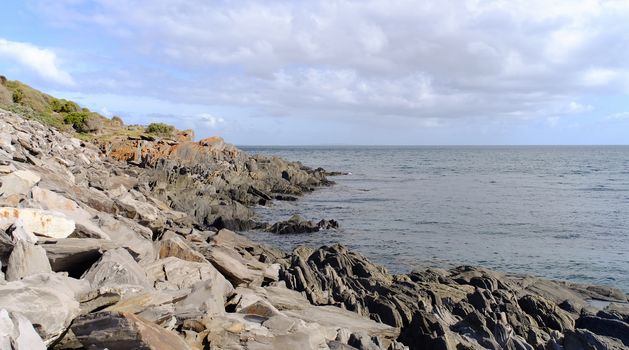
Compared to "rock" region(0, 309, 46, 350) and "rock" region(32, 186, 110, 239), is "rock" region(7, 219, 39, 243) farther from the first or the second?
"rock" region(0, 309, 46, 350)

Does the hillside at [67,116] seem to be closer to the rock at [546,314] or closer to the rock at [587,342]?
the rock at [546,314]

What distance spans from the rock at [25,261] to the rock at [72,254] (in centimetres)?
58

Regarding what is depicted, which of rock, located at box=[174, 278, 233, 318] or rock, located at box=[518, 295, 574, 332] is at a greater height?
rock, located at box=[174, 278, 233, 318]

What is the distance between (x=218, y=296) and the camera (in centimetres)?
943

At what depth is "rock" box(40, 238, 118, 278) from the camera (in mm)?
8602

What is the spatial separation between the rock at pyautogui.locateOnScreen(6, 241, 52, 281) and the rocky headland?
2 centimetres

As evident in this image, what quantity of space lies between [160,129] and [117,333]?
6703 centimetres

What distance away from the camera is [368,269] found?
1766cm

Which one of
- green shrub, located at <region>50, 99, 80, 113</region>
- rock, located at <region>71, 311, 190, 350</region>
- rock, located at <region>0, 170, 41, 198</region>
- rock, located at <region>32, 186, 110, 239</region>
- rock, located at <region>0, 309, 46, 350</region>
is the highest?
green shrub, located at <region>50, 99, 80, 113</region>

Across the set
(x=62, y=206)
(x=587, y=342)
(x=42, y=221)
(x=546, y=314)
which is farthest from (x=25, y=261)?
(x=546, y=314)

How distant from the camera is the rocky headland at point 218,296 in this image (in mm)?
6418

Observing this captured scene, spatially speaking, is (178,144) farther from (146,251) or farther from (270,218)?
(146,251)

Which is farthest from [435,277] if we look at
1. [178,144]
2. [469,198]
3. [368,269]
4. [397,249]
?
[178,144]

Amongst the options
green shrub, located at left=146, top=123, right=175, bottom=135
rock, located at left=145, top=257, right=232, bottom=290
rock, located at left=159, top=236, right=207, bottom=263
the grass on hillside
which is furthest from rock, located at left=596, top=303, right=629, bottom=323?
green shrub, located at left=146, top=123, right=175, bottom=135
